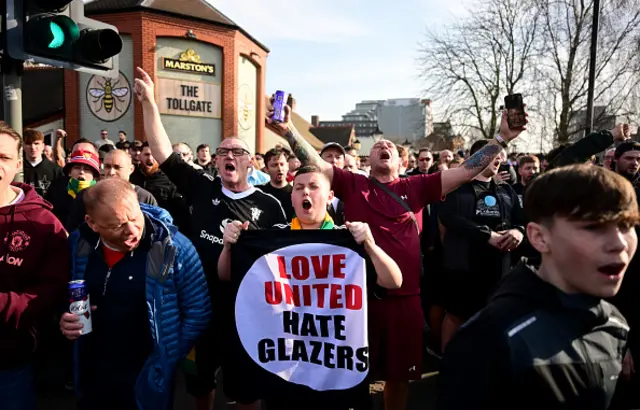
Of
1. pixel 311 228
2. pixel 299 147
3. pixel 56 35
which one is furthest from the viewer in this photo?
pixel 299 147

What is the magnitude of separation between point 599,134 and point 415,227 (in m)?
1.43

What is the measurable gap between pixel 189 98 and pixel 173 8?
3.96 m

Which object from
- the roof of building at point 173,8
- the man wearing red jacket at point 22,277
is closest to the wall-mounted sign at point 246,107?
the roof of building at point 173,8

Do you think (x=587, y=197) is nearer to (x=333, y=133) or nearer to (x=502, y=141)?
(x=502, y=141)

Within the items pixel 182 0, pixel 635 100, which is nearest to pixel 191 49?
pixel 182 0

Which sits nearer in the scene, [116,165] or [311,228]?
[311,228]

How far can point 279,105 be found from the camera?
3.67 metres

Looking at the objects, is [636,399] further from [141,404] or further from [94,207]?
[94,207]

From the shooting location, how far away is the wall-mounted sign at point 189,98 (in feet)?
65.3

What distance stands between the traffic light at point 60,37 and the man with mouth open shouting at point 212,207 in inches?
16.4

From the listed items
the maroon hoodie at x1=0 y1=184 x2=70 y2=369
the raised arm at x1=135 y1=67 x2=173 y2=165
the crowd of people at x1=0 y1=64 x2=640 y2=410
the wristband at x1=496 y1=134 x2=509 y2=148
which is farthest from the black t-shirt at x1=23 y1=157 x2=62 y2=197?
the wristband at x1=496 y1=134 x2=509 y2=148

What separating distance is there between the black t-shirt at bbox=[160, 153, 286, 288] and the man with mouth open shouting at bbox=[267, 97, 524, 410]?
536mm

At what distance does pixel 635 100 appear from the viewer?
55.9ft

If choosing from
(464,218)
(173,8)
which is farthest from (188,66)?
(464,218)
